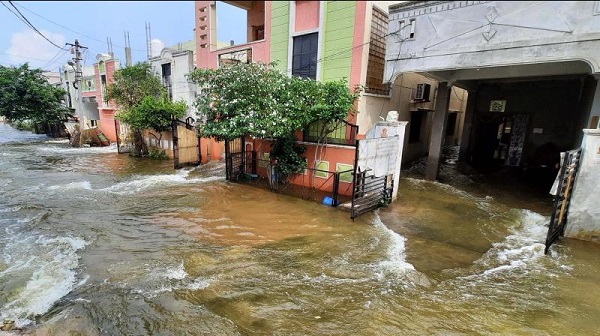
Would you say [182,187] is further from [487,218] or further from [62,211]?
[487,218]

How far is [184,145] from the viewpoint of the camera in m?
13.5

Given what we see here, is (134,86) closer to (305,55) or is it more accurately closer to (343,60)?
(305,55)

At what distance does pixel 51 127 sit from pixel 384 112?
29.6 metres

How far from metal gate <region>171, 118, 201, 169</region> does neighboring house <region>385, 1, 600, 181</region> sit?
30.5 ft

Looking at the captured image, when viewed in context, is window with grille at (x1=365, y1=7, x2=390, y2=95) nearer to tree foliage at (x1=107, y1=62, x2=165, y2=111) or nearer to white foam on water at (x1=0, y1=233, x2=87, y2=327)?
white foam on water at (x1=0, y1=233, x2=87, y2=327)

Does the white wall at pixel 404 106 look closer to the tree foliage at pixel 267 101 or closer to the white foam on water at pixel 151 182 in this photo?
the tree foliage at pixel 267 101

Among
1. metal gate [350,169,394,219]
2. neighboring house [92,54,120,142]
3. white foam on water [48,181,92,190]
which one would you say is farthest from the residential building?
neighboring house [92,54,120,142]

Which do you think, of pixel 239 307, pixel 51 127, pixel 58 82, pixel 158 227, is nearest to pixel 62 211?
pixel 158 227

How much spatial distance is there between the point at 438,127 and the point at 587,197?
17.6ft

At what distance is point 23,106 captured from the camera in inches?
790

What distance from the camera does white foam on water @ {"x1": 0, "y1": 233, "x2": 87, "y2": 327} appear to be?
3.96m

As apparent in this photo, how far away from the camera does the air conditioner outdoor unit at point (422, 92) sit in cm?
1159

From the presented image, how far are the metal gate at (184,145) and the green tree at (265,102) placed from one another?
425cm

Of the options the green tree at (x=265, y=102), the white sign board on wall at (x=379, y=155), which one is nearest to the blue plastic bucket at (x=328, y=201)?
the white sign board on wall at (x=379, y=155)
